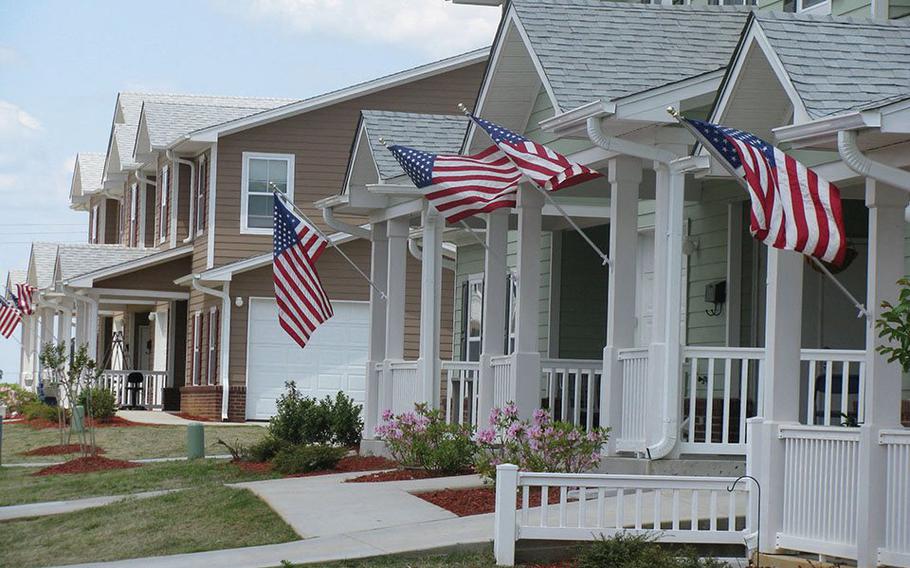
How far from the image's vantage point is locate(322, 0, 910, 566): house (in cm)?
1006

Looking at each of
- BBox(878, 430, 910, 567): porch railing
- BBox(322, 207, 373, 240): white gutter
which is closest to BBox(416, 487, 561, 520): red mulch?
BBox(878, 430, 910, 567): porch railing

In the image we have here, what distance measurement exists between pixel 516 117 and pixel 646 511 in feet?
20.6

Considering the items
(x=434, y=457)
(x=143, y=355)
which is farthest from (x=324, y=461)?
(x=143, y=355)

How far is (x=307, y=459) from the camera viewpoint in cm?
1781

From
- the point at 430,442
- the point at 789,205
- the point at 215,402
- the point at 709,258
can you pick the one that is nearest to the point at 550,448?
the point at 430,442

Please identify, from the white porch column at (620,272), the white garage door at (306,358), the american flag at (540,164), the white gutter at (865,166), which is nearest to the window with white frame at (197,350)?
the white garage door at (306,358)

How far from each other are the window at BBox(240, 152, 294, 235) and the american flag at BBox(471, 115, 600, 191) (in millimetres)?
19031

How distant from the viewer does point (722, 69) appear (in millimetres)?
13852

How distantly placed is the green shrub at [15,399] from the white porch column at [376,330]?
67.9ft

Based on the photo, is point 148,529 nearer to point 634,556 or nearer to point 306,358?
point 634,556

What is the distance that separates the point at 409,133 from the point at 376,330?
312 cm

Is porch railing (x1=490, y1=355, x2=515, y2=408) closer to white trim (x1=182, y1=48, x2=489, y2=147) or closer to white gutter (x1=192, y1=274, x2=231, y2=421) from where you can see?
white gutter (x1=192, y1=274, x2=231, y2=421)

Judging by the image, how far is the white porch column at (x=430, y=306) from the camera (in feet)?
60.3

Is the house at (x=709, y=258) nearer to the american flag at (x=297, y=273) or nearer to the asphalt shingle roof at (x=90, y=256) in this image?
the american flag at (x=297, y=273)
